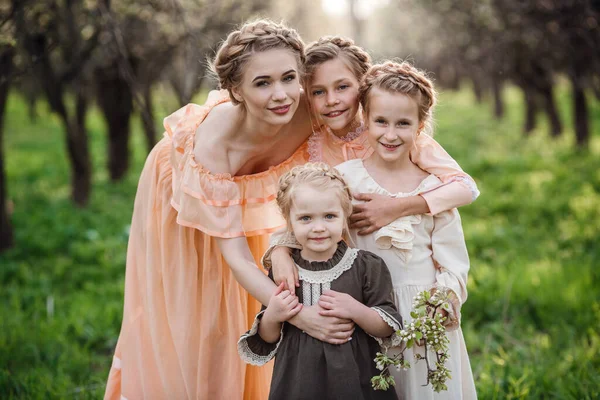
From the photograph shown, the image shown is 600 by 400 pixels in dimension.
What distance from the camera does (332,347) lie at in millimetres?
2258

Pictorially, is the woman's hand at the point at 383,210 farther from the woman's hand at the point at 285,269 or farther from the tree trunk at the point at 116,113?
the tree trunk at the point at 116,113

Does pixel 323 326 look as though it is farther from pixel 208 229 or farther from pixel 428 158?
pixel 428 158

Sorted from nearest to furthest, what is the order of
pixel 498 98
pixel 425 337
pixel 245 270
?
pixel 425 337 < pixel 245 270 < pixel 498 98

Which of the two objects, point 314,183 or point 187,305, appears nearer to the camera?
point 314,183

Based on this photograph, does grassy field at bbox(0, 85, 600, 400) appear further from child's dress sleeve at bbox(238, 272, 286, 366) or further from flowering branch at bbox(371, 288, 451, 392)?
child's dress sleeve at bbox(238, 272, 286, 366)

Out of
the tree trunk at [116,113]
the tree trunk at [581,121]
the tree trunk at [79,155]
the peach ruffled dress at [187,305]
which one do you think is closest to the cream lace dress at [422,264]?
the peach ruffled dress at [187,305]

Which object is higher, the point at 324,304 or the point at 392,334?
the point at 324,304

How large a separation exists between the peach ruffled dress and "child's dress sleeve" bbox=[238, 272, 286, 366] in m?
0.59

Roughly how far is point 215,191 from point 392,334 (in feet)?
3.25

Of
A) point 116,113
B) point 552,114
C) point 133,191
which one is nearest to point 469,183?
point 133,191

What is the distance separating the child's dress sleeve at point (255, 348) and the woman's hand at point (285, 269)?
16 centimetres

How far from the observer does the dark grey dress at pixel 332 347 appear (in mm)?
2217

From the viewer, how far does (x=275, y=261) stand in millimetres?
2410

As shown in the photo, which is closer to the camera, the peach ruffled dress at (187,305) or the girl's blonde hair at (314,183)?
the girl's blonde hair at (314,183)
